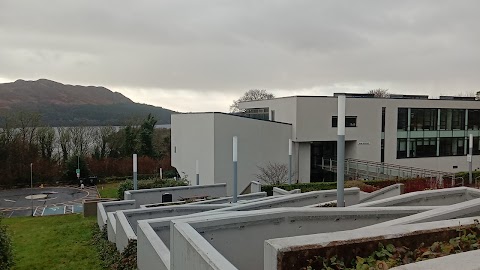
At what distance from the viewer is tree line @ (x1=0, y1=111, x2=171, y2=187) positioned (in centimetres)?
4428

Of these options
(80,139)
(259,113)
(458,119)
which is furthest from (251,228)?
(80,139)

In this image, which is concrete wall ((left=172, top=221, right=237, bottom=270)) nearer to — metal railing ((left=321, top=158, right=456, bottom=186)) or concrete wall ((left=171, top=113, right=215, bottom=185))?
concrete wall ((left=171, top=113, right=215, bottom=185))

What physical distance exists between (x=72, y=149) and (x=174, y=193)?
1522 inches

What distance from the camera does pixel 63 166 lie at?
46.8 meters

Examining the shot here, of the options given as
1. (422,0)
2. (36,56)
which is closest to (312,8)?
(422,0)

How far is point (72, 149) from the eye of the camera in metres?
51.2

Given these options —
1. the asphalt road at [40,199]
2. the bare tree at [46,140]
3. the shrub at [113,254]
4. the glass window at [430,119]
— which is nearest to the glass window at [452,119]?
the glass window at [430,119]

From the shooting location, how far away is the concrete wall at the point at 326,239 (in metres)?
3.63

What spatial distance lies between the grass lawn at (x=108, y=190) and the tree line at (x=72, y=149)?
2.83 meters

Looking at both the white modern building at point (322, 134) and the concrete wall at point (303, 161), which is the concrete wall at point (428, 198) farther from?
the concrete wall at point (303, 161)

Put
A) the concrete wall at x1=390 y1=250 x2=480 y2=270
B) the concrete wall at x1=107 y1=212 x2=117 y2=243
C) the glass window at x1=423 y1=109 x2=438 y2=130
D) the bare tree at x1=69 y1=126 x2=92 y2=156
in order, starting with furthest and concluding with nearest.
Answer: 1. the bare tree at x1=69 y1=126 x2=92 y2=156
2. the glass window at x1=423 y1=109 x2=438 y2=130
3. the concrete wall at x1=107 y1=212 x2=117 y2=243
4. the concrete wall at x1=390 y1=250 x2=480 y2=270

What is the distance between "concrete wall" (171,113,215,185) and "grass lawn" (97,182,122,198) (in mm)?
6777

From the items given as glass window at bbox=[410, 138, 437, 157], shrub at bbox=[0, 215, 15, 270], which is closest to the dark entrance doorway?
glass window at bbox=[410, 138, 437, 157]

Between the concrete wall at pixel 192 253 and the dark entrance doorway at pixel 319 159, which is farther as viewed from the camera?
the dark entrance doorway at pixel 319 159
